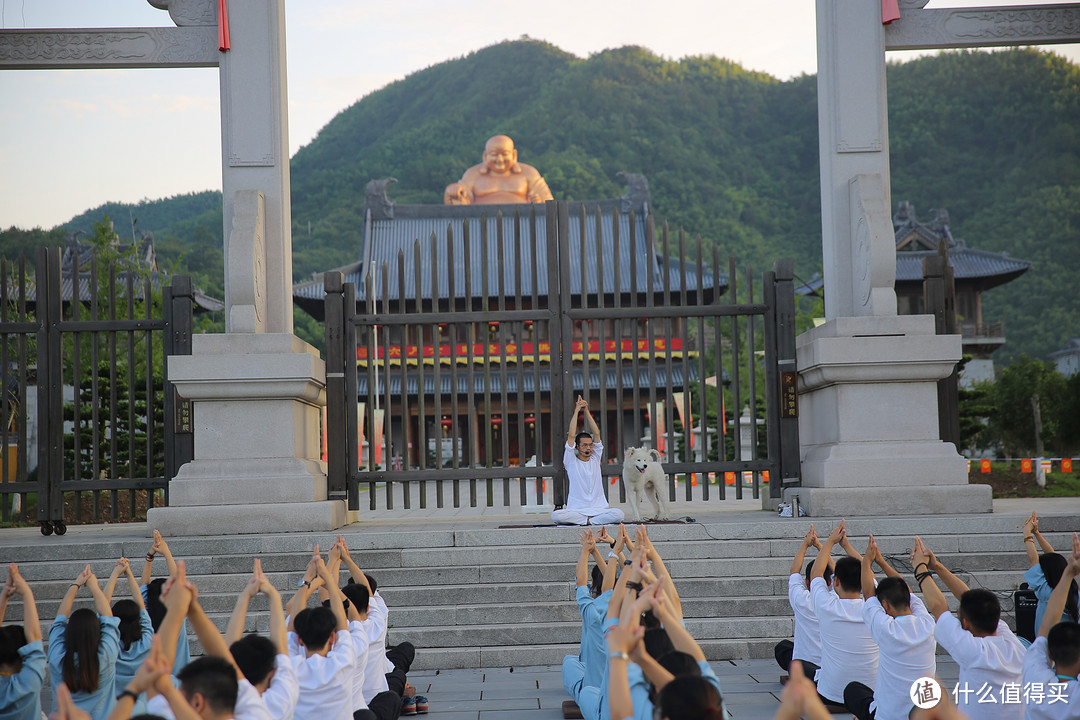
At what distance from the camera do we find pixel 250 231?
26.1 ft

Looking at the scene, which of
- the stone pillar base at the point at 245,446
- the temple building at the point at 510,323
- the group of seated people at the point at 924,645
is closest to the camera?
the group of seated people at the point at 924,645

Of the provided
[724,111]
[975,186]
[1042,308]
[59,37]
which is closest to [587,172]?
[724,111]

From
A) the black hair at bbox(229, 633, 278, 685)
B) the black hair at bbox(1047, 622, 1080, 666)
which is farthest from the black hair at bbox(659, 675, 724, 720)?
the black hair at bbox(1047, 622, 1080, 666)

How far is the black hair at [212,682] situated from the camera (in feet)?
8.62

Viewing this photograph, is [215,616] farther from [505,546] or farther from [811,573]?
[811,573]

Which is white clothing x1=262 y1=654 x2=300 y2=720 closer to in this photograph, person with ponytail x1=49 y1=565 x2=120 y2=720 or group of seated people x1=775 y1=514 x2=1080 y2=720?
person with ponytail x1=49 y1=565 x2=120 y2=720

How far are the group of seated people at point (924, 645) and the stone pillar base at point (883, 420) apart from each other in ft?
9.00

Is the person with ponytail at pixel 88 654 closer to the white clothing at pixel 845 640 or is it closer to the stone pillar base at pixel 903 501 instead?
the white clothing at pixel 845 640

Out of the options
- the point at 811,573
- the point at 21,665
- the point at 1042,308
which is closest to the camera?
the point at 21,665

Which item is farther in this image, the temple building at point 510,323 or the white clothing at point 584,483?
the temple building at point 510,323

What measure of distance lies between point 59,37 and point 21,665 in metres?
6.71

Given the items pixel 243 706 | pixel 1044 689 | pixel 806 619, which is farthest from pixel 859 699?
pixel 243 706

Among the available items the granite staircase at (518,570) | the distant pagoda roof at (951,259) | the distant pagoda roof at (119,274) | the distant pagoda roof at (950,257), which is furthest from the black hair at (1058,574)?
the distant pagoda roof at (950,257)

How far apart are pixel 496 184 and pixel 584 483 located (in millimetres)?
26162
